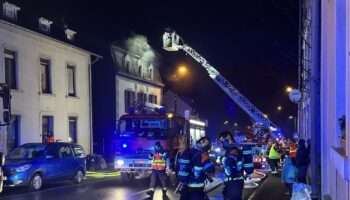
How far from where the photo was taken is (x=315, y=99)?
11594 millimetres

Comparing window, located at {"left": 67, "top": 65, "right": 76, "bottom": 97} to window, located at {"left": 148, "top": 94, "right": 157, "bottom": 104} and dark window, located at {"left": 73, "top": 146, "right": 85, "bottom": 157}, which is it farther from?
window, located at {"left": 148, "top": 94, "right": 157, "bottom": 104}

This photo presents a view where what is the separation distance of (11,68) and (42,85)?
2541 millimetres

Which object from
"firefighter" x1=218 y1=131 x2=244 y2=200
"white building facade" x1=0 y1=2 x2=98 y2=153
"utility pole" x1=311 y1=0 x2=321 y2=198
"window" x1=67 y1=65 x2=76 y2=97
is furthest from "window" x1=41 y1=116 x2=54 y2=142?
"firefighter" x1=218 y1=131 x2=244 y2=200

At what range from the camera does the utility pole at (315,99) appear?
11.3m

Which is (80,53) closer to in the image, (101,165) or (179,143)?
(101,165)

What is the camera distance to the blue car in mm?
15016

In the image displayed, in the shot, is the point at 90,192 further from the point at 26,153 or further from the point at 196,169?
the point at 196,169

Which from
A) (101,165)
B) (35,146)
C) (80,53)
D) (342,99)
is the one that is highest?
(80,53)

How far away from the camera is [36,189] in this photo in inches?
612

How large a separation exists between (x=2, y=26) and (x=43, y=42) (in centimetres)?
344

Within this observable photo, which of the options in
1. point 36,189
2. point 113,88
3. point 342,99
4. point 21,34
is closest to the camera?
point 342,99

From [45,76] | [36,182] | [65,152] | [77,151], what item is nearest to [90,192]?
[36,182]

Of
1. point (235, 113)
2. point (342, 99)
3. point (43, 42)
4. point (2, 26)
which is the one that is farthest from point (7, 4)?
point (235, 113)

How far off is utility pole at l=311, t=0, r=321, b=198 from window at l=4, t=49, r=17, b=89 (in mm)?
14333
